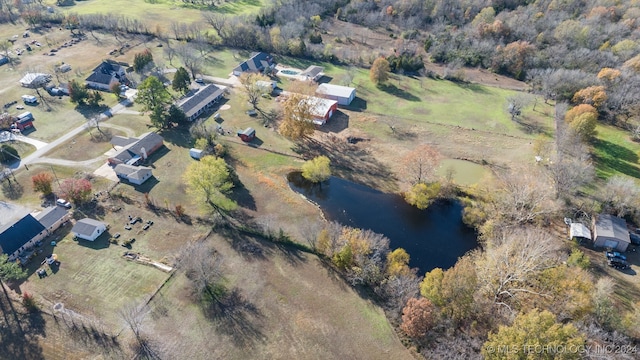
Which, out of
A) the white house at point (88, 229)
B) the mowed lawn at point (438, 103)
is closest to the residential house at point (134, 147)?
the white house at point (88, 229)

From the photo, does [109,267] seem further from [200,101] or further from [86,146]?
[200,101]

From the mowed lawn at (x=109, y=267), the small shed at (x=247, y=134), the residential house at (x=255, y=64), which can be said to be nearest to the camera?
the mowed lawn at (x=109, y=267)

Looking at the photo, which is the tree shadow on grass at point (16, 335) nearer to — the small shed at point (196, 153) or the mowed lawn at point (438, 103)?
the small shed at point (196, 153)

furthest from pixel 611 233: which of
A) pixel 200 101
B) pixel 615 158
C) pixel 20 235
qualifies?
pixel 20 235

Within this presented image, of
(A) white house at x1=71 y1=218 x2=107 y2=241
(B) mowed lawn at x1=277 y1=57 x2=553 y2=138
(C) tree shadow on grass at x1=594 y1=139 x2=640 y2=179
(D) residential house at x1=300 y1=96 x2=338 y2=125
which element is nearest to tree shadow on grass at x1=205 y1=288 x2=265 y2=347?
(A) white house at x1=71 y1=218 x2=107 y2=241

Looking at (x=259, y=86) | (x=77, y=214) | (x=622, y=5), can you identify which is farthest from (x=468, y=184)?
(x=622, y=5)

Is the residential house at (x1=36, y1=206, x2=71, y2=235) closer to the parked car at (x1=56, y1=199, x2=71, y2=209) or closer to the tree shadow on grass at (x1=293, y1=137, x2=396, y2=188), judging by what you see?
the parked car at (x1=56, y1=199, x2=71, y2=209)
